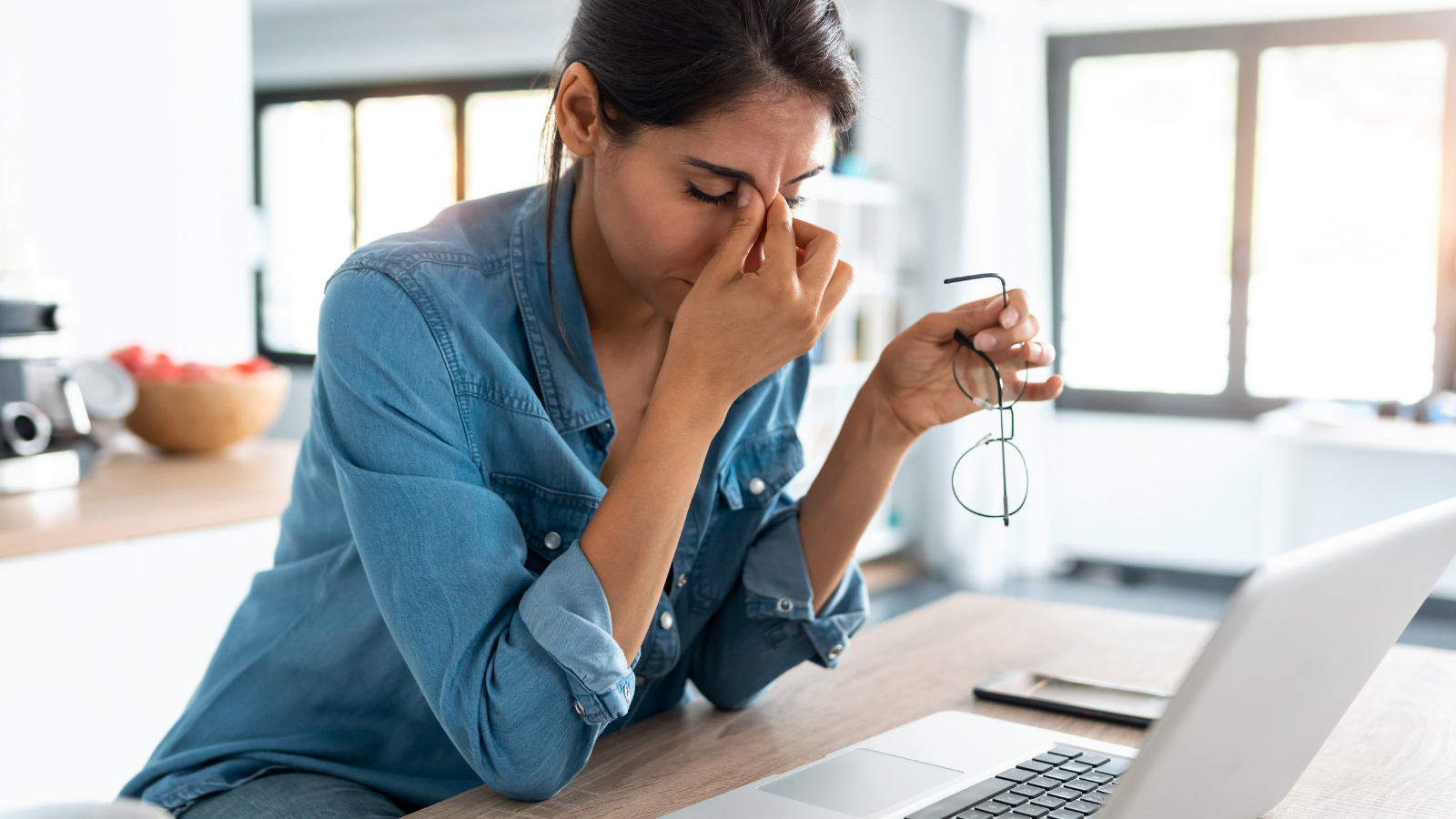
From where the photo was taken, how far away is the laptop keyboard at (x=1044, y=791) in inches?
29.6

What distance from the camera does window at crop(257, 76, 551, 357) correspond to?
5832 mm

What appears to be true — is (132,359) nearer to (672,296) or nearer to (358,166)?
(672,296)

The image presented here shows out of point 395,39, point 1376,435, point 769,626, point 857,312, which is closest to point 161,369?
point 769,626

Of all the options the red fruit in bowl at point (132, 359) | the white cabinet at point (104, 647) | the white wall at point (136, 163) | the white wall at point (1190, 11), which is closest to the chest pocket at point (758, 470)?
the white cabinet at point (104, 647)

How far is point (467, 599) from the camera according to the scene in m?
0.83

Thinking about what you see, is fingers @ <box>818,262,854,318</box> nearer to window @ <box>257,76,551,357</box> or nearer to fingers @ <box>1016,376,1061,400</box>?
fingers @ <box>1016,376,1061,400</box>

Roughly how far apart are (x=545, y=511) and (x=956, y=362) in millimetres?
394

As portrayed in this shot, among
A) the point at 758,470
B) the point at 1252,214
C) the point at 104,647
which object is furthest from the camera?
the point at 1252,214

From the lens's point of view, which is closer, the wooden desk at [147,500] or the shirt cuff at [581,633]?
the shirt cuff at [581,633]

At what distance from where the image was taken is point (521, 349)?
1008mm

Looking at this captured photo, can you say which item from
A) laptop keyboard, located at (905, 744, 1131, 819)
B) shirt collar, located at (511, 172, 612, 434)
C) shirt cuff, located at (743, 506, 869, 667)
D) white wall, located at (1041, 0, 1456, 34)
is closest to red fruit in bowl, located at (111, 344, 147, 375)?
shirt collar, located at (511, 172, 612, 434)

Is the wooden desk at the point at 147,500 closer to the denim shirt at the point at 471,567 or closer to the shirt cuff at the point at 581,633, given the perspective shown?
the denim shirt at the point at 471,567

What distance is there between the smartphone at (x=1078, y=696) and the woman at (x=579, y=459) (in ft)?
0.50

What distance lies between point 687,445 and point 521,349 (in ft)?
0.66
